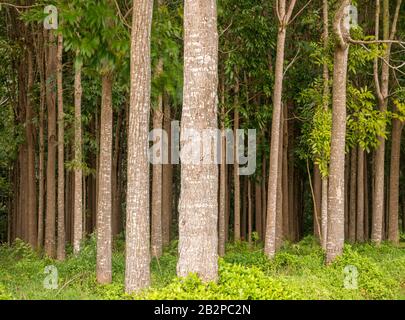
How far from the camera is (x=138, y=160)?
9.79 meters

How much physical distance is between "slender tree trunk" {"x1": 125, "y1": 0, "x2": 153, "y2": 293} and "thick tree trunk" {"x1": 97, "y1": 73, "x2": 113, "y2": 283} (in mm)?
2035

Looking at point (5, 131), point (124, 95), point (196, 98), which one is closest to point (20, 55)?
point (5, 131)

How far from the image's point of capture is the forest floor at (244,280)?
7.85 m

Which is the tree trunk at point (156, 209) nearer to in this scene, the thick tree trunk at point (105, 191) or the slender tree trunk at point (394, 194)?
the thick tree trunk at point (105, 191)

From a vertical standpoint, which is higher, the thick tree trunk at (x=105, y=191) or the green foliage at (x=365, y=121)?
the green foliage at (x=365, y=121)

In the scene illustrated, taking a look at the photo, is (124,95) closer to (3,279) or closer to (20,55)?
(20,55)

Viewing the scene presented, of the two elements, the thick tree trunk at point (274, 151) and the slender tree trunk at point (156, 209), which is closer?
the thick tree trunk at point (274, 151)

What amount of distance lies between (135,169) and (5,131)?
52.9ft

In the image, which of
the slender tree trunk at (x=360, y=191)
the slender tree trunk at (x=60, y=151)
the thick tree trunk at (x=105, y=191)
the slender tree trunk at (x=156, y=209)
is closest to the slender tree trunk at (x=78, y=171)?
the slender tree trunk at (x=60, y=151)

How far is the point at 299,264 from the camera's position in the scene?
14.3m

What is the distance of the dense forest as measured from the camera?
806 centimetres

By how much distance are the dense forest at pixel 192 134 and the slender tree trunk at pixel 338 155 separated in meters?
0.03

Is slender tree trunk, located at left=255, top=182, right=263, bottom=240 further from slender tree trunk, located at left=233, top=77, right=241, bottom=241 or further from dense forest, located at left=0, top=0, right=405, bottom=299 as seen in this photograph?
slender tree trunk, located at left=233, top=77, right=241, bottom=241

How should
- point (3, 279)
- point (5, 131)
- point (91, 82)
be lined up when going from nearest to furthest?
point (3, 279), point (91, 82), point (5, 131)
